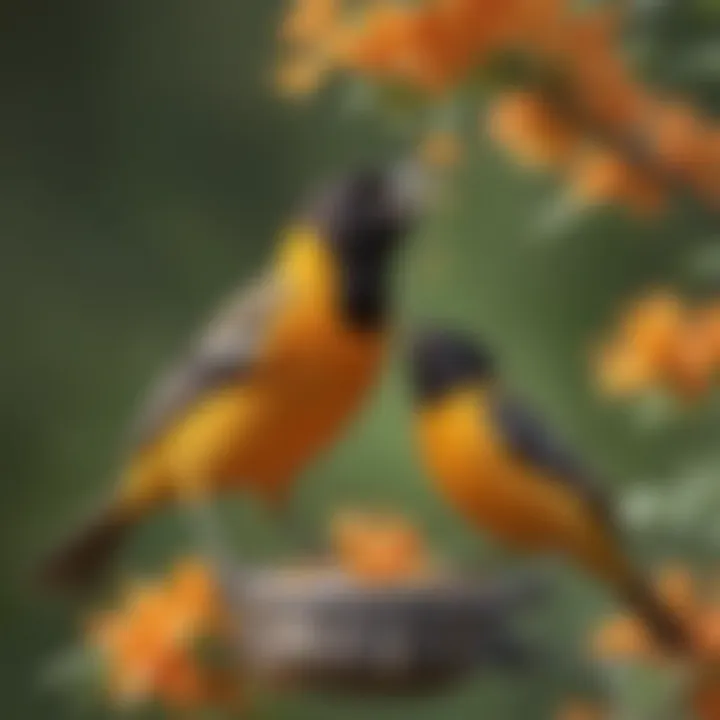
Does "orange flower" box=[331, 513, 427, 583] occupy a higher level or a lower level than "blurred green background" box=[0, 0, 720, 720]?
lower

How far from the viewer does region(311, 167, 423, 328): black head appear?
4.29 ft

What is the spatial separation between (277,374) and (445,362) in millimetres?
123

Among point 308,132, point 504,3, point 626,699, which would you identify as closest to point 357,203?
point 308,132

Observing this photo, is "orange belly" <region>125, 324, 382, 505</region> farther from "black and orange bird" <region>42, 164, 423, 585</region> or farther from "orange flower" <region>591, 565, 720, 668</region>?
"orange flower" <region>591, 565, 720, 668</region>

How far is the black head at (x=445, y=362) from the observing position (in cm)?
131

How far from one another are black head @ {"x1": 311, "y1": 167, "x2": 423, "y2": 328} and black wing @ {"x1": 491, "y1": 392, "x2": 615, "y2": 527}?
132mm

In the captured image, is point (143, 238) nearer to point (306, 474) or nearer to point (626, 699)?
point (306, 474)

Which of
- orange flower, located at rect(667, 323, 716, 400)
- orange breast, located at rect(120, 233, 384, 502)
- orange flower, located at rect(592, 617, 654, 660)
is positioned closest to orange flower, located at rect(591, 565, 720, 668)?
orange flower, located at rect(592, 617, 654, 660)

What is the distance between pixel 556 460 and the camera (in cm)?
130

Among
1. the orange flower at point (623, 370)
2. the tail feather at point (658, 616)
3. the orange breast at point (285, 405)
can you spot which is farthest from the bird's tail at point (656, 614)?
the orange breast at point (285, 405)

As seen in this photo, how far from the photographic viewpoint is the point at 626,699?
1.29m

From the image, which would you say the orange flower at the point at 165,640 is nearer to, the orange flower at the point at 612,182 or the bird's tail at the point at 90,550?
the bird's tail at the point at 90,550

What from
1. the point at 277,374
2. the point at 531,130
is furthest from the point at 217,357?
the point at 531,130

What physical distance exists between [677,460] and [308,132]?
0.36 m
